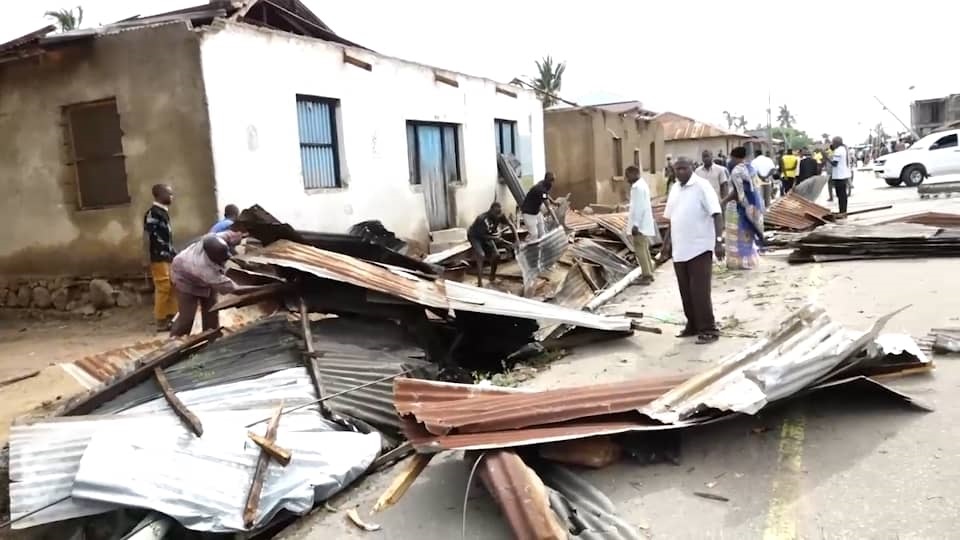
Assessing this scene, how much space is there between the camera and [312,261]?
622 centimetres

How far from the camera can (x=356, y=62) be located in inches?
464

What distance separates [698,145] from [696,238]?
3807 cm

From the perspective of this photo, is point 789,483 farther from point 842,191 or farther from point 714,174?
point 842,191

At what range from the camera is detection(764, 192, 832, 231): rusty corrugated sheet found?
13945 millimetres

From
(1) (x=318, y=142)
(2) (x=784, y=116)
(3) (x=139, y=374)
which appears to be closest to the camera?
(3) (x=139, y=374)

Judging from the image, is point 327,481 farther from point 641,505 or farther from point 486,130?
point 486,130

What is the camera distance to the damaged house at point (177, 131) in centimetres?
904

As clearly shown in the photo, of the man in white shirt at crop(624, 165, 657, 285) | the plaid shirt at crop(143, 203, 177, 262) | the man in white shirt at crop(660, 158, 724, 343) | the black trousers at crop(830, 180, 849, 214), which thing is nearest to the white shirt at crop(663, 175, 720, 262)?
the man in white shirt at crop(660, 158, 724, 343)

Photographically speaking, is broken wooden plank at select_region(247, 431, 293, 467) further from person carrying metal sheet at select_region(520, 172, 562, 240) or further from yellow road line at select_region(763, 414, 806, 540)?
person carrying metal sheet at select_region(520, 172, 562, 240)

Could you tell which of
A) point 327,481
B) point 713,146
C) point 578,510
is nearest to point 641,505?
point 578,510

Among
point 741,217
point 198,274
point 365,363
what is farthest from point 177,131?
point 741,217

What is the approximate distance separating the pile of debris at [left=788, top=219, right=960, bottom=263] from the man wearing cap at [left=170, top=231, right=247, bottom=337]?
8.06 m

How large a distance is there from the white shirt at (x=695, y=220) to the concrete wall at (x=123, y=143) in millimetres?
5531

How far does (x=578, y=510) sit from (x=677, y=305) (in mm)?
5478
